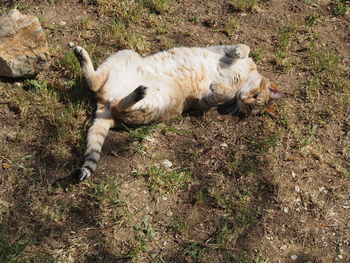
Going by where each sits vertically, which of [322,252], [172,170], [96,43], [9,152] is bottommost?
[322,252]

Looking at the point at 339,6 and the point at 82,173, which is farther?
the point at 339,6

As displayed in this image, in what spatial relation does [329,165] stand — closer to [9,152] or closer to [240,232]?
[240,232]

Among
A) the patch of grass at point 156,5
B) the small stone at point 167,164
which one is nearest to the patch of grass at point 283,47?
the patch of grass at point 156,5

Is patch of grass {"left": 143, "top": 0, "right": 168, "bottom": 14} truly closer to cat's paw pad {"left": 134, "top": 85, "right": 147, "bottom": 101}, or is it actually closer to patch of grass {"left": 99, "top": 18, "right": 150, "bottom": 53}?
patch of grass {"left": 99, "top": 18, "right": 150, "bottom": 53}

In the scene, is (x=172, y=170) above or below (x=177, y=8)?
below

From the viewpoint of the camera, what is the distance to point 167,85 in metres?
4.68

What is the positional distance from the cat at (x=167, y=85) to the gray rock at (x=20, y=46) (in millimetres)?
572

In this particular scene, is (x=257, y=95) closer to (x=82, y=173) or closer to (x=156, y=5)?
(x=156, y=5)

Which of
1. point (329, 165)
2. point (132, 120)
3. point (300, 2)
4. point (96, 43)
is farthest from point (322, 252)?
point (300, 2)

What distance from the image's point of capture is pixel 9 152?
3992 millimetres

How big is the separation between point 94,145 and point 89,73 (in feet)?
2.56

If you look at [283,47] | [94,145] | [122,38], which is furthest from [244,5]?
[94,145]

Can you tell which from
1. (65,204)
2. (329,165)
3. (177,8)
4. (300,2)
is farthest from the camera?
(300,2)

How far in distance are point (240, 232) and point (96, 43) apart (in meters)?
2.98
